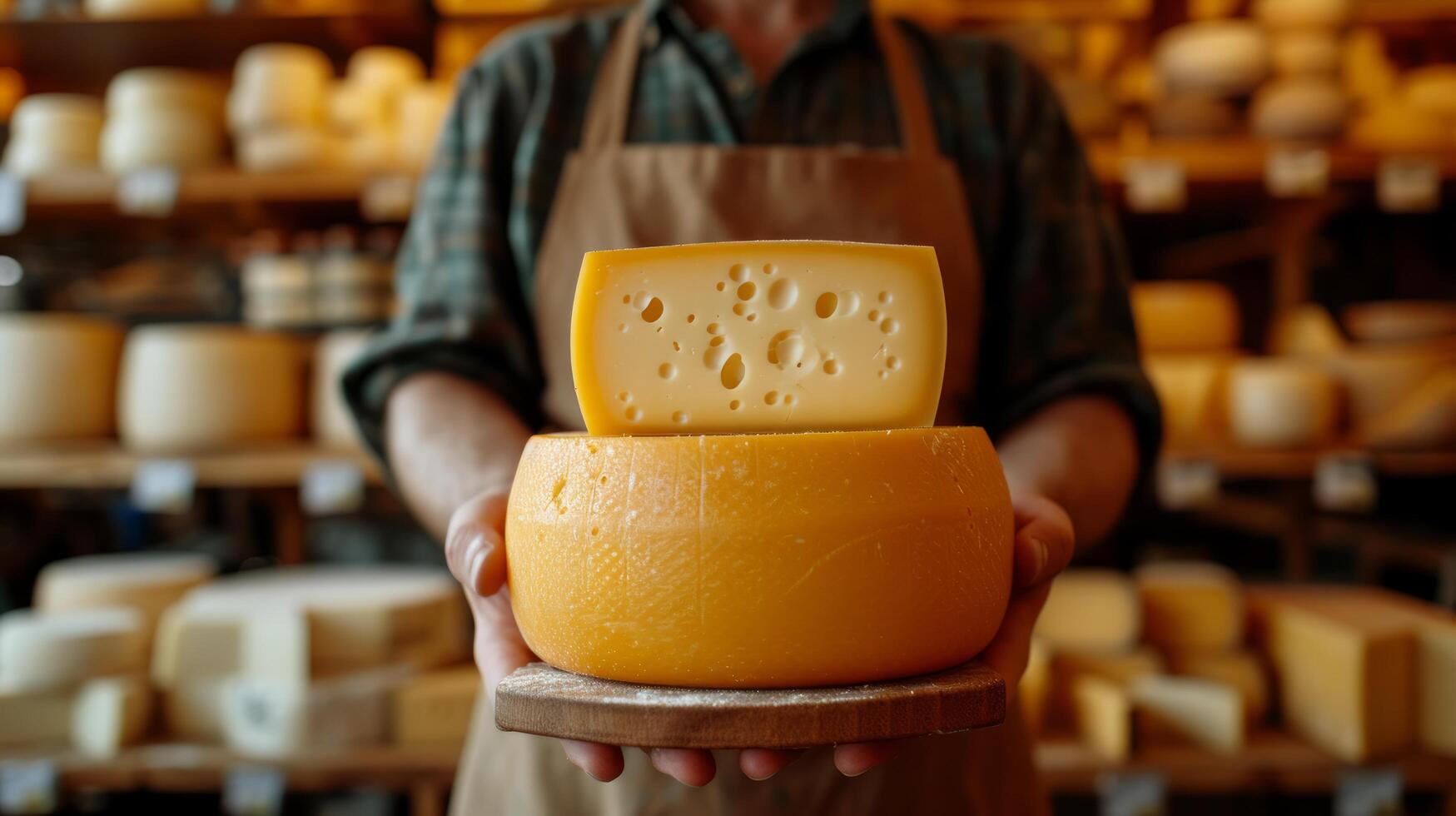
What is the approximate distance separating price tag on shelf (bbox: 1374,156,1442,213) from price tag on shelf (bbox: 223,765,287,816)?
2361mm

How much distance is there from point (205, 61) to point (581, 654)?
2.49 m

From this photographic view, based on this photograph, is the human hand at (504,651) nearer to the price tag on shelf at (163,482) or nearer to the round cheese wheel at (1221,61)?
the price tag on shelf at (163,482)

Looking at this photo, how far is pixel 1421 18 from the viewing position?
2324 millimetres

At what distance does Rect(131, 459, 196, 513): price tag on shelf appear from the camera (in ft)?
6.53

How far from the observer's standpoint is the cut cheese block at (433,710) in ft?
6.01

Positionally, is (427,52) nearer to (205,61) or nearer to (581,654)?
(205,61)

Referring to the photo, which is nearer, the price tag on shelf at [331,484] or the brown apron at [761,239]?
the brown apron at [761,239]

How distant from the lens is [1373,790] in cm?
178

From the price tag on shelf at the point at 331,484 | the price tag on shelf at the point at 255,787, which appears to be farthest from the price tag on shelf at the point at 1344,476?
the price tag on shelf at the point at 255,787

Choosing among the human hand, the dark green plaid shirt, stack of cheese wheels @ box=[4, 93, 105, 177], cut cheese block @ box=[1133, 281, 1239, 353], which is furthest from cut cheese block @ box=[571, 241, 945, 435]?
stack of cheese wheels @ box=[4, 93, 105, 177]

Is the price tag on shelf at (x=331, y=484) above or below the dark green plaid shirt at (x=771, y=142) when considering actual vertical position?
below

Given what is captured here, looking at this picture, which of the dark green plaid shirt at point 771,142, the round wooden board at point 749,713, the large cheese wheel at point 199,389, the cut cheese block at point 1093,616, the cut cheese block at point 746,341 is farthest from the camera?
the large cheese wheel at point 199,389

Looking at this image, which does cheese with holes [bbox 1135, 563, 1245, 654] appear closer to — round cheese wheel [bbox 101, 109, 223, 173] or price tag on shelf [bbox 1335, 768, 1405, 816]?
price tag on shelf [bbox 1335, 768, 1405, 816]

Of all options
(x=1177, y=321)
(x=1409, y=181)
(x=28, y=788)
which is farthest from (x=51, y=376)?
(x=1409, y=181)
